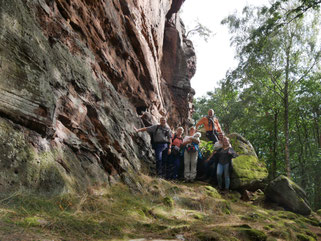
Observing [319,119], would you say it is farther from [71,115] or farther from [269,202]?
[71,115]

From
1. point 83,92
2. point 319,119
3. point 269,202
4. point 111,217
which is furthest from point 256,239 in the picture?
point 319,119

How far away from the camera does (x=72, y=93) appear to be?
246 inches

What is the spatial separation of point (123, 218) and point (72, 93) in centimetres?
343

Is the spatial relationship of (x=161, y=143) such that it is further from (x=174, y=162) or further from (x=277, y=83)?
(x=277, y=83)

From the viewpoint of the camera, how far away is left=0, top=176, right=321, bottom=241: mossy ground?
3289 millimetres

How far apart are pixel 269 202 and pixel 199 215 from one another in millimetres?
5802

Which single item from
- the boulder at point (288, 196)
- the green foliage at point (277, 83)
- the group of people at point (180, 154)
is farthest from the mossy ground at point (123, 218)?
the green foliage at point (277, 83)

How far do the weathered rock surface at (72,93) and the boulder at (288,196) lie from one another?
542cm

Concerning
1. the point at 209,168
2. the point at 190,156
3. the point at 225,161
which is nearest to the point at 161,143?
the point at 190,156

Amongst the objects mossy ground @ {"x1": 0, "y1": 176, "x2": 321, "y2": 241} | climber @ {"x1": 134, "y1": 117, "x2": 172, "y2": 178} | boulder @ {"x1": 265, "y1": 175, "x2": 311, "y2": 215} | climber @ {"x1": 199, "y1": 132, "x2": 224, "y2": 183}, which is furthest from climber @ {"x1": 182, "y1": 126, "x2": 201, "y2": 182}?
boulder @ {"x1": 265, "y1": 175, "x2": 311, "y2": 215}

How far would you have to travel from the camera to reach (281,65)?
1900 centimetres

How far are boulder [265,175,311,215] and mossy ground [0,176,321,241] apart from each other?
2715 millimetres

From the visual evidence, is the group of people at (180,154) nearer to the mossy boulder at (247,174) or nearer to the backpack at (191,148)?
the backpack at (191,148)

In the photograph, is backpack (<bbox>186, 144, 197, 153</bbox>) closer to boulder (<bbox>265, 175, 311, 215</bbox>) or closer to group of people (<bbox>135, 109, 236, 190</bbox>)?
group of people (<bbox>135, 109, 236, 190</bbox>)
